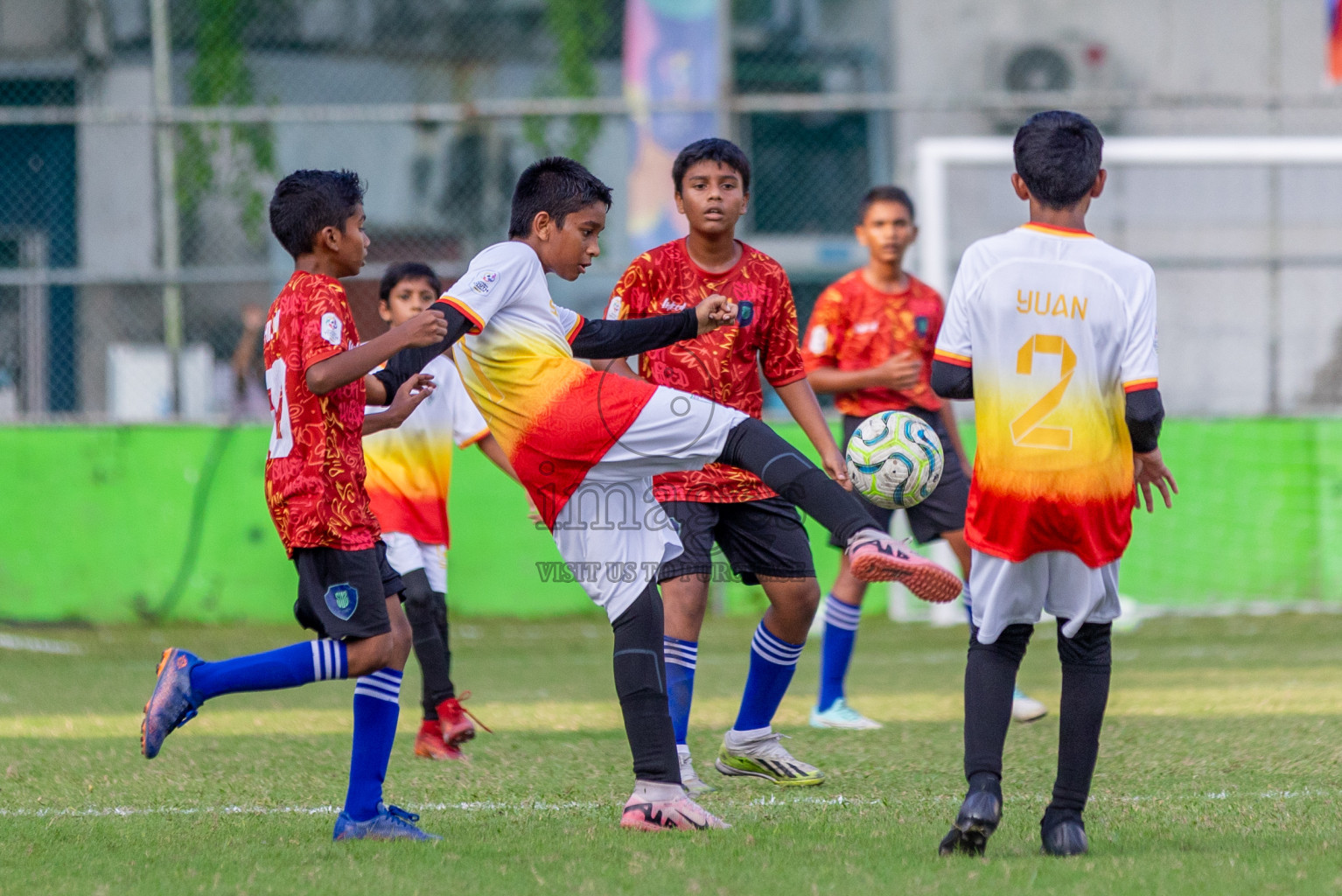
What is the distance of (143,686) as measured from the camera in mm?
8039

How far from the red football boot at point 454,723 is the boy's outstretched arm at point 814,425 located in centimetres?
157

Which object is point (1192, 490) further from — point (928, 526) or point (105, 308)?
point (105, 308)

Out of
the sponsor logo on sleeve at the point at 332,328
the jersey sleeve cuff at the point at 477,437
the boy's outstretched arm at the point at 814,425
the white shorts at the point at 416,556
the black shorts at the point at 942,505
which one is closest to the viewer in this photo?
the sponsor logo on sleeve at the point at 332,328

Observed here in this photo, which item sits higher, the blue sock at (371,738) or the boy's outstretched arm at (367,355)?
the boy's outstretched arm at (367,355)

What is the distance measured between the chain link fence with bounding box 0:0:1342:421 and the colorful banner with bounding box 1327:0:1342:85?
5.11 ft

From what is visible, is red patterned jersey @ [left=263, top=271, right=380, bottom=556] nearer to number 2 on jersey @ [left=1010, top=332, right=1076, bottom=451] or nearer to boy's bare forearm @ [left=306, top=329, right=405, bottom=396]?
boy's bare forearm @ [left=306, top=329, right=405, bottom=396]

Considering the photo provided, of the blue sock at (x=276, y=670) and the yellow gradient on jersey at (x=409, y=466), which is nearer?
the blue sock at (x=276, y=670)

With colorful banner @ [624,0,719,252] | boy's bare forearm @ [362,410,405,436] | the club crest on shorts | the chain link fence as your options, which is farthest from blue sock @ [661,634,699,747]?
the chain link fence

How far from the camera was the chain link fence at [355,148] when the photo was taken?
11641 mm

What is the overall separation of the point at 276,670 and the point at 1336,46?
1145 centimetres

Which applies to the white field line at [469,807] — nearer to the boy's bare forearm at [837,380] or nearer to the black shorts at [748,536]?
the black shorts at [748,536]

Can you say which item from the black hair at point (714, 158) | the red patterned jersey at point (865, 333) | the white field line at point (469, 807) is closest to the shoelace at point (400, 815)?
the white field line at point (469, 807)

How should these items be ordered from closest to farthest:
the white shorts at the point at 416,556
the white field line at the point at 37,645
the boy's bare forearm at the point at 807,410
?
the boy's bare forearm at the point at 807,410
the white shorts at the point at 416,556
the white field line at the point at 37,645

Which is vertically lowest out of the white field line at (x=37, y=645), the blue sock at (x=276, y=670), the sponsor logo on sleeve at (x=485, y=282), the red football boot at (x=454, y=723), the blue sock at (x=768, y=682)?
the white field line at (x=37, y=645)
